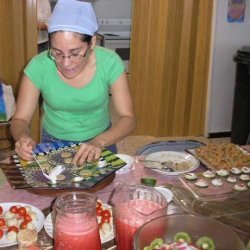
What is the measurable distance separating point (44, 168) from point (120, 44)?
411 centimetres

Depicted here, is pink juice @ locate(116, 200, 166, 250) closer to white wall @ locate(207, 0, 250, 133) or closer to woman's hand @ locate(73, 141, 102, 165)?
woman's hand @ locate(73, 141, 102, 165)

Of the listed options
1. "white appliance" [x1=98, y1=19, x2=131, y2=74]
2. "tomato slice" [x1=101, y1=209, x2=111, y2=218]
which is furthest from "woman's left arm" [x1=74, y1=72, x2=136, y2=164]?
"white appliance" [x1=98, y1=19, x2=131, y2=74]

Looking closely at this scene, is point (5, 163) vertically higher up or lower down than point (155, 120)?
higher up

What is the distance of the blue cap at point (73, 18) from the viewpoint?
1406mm

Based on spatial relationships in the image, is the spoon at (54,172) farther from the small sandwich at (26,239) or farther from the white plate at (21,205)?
the small sandwich at (26,239)

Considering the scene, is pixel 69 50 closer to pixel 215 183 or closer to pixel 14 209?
pixel 14 209

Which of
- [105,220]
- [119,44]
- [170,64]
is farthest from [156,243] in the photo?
[119,44]

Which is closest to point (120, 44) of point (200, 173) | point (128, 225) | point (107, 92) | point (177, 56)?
point (177, 56)

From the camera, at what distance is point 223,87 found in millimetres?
3994

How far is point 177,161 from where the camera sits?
1.63 meters

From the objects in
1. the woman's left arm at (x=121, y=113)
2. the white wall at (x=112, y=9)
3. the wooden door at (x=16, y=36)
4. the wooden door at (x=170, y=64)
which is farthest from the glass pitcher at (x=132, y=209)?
the white wall at (x=112, y=9)

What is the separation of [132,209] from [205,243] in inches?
7.1

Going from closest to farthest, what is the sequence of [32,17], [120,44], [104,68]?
[104,68] < [32,17] < [120,44]

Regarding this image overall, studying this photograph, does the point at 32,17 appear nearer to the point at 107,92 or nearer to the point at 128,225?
the point at 107,92
